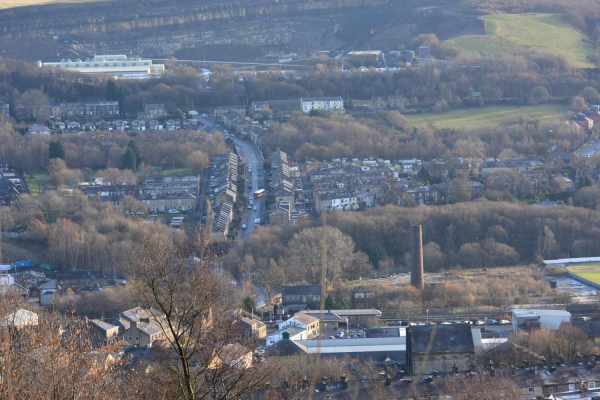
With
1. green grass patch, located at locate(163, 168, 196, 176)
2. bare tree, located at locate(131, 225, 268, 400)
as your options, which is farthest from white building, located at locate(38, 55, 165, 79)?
bare tree, located at locate(131, 225, 268, 400)

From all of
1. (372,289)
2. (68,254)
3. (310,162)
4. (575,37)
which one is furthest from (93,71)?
(372,289)

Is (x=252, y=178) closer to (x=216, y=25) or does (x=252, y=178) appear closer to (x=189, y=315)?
(x=189, y=315)

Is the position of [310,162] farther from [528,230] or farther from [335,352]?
[335,352]

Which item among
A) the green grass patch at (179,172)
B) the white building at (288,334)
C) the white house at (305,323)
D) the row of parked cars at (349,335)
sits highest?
the white building at (288,334)

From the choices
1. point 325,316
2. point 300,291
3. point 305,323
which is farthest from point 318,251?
point 305,323

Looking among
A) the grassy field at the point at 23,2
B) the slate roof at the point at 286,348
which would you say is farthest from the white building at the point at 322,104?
the grassy field at the point at 23,2

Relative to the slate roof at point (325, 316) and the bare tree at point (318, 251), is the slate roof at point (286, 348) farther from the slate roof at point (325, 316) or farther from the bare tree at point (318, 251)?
the bare tree at point (318, 251)
